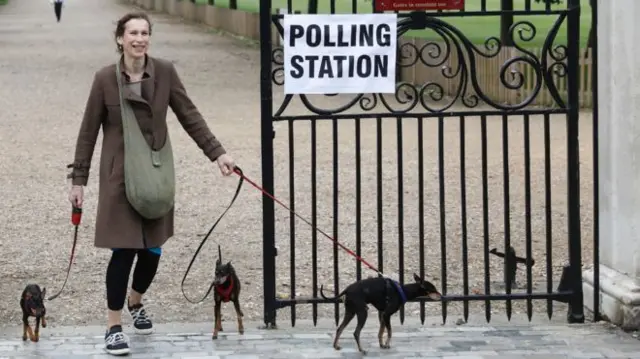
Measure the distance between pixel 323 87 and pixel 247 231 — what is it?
397cm

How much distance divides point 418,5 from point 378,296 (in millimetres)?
1692

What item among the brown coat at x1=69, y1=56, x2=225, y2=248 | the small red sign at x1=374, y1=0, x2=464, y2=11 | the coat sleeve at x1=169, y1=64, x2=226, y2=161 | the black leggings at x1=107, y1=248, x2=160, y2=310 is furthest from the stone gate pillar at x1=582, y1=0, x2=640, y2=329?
the black leggings at x1=107, y1=248, x2=160, y2=310

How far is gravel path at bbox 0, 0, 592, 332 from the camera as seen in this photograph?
8786 millimetres

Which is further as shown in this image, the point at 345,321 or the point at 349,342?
the point at 349,342

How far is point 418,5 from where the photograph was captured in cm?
715

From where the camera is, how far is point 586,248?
397 inches

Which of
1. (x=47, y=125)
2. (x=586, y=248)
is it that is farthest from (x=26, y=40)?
(x=586, y=248)

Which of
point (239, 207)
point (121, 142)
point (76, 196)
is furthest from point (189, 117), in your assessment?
point (239, 207)

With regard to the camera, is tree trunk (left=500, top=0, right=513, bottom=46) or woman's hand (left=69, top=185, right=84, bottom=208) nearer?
woman's hand (left=69, top=185, right=84, bottom=208)

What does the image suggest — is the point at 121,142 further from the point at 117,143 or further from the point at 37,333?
the point at 37,333

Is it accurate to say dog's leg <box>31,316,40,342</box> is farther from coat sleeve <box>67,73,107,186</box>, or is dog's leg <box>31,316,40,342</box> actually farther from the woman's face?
the woman's face

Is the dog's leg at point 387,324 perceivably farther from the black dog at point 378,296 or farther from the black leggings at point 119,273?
the black leggings at point 119,273

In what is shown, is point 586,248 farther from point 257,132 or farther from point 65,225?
point 257,132

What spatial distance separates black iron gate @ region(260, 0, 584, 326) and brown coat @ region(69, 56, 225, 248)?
2.25ft
